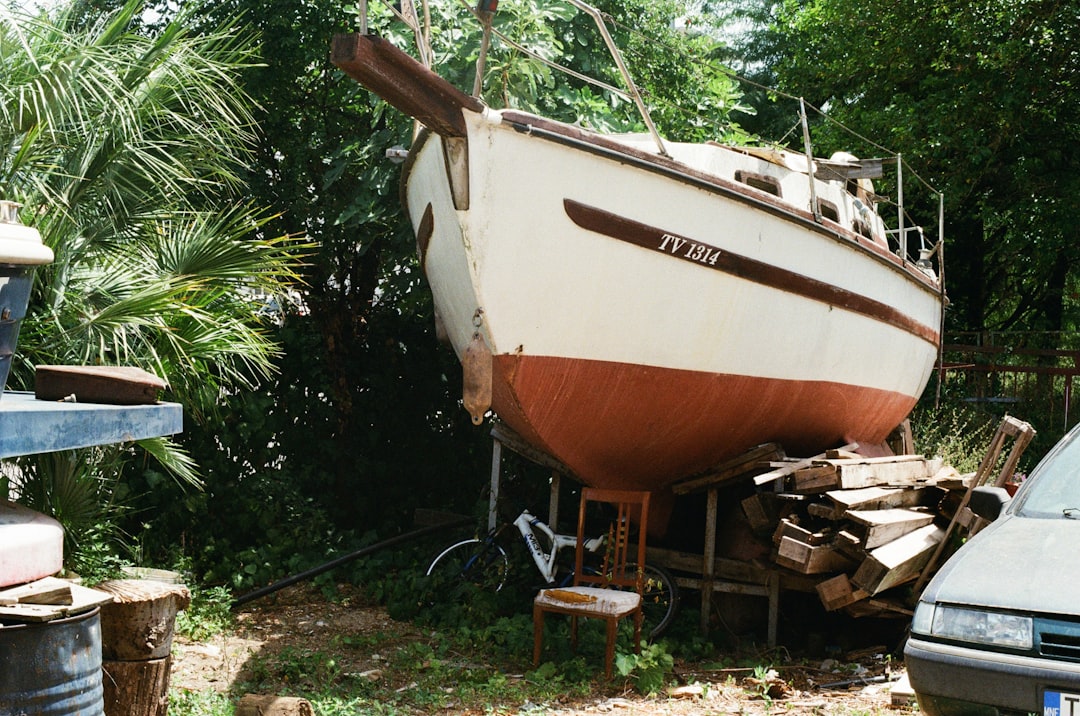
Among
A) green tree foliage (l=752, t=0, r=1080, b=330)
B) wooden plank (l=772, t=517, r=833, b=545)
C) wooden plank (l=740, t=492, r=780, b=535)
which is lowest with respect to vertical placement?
wooden plank (l=772, t=517, r=833, b=545)

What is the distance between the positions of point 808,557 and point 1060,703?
3.08 meters

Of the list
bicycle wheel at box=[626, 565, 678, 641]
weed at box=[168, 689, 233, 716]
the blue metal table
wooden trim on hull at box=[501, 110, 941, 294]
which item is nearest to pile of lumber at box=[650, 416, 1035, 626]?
bicycle wheel at box=[626, 565, 678, 641]

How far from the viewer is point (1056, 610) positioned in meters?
3.57

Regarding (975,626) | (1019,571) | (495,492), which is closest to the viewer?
(975,626)

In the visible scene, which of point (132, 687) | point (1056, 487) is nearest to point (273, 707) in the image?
point (132, 687)

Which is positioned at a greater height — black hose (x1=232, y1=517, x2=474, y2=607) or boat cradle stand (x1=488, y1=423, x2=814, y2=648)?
boat cradle stand (x1=488, y1=423, x2=814, y2=648)

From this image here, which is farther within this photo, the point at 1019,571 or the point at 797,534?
the point at 797,534

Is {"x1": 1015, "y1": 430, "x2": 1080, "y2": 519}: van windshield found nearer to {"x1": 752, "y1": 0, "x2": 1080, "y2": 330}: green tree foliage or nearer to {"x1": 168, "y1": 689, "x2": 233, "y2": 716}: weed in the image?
{"x1": 168, "y1": 689, "x2": 233, "y2": 716}: weed

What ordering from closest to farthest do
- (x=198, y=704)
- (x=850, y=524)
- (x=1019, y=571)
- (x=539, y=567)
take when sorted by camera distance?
(x=1019, y=571)
(x=198, y=704)
(x=850, y=524)
(x=539, y=567)

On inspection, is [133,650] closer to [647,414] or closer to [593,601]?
[593,601]

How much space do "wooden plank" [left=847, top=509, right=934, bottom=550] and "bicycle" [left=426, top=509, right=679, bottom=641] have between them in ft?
4.90

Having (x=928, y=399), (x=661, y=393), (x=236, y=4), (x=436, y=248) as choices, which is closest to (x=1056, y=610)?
(x=661, y=393)

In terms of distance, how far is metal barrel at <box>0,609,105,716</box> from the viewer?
3.03 m

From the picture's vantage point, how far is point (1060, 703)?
341cm
